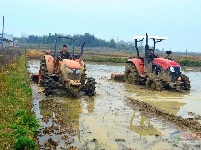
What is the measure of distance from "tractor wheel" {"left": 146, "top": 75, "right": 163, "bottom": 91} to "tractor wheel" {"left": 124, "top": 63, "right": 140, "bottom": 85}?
4.76 ft

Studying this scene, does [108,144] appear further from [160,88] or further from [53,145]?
[160,88]

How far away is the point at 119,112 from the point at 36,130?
141 inches

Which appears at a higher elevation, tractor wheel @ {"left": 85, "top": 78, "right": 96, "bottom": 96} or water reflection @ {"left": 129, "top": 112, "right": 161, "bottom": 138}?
tractor wheel @ {"left": 85, "top": 78, "right": 96, "bottom": 96}

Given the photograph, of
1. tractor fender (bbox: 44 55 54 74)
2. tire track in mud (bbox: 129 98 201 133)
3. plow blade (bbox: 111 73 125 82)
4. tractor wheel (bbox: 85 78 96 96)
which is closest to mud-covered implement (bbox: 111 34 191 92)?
plow blade (bbox: 111 73 125 82)

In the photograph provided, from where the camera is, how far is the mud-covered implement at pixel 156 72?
1642 centimetres

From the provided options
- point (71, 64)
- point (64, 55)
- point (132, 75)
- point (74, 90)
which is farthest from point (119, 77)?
point (74, 90)

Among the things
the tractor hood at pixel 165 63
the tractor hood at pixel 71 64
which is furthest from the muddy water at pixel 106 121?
the tractor hood at pixel 165 63

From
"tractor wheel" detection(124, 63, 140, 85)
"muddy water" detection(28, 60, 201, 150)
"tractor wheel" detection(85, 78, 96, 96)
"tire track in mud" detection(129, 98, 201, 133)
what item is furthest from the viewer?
"tractor wheel" detection(124, 63, 140, 85)

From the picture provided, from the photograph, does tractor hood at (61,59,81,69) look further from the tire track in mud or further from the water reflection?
the water reflection

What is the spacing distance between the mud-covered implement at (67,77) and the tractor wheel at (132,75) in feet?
14.1

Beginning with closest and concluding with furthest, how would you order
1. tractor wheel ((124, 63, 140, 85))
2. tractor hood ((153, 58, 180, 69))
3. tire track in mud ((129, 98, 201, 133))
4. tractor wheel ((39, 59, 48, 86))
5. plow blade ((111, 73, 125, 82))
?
tire track in mud ((129, 98, 201, 133))
tractor wheel ((39, 59, 48, 86))
tractor hood ((153, 58, 180, 69))
tractor wheel ((124, 63, 140, 85))
plow blade ((111, 73, 125, 82))

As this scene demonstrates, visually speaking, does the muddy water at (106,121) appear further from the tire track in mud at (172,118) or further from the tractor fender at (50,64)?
the tractor fender at (50,64)

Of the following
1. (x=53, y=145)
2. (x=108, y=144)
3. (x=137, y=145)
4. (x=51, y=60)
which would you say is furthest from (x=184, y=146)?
(x=51, y=60)

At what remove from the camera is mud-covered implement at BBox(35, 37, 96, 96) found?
13.2 metres
